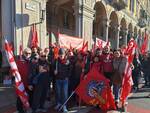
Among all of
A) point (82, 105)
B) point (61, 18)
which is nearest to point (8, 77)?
point (82, 105)

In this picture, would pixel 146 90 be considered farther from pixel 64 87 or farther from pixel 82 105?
pixel 64 87

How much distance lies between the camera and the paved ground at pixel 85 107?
30.7 ft

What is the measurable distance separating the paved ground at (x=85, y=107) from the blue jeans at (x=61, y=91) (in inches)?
14.0

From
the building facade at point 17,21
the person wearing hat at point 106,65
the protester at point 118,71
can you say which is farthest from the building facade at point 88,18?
the protester at point 118,71

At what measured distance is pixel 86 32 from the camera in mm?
21500

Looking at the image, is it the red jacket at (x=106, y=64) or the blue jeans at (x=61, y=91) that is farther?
the red jacket at (x=106, y=64)

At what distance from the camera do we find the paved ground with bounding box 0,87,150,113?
9.34m

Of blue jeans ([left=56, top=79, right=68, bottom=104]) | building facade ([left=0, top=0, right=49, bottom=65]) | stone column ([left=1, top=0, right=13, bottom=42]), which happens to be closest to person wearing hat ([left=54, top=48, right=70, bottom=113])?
blue jeans ([left=56, top=79, right=68, bottom=104])

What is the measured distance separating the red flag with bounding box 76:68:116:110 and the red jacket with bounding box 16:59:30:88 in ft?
4.66

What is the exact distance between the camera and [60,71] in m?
8.91

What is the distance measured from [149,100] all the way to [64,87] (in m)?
3.48

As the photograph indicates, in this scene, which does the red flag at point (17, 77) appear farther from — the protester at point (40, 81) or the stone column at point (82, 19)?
the stone column at point (82, 19)

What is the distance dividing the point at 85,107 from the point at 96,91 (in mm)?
788

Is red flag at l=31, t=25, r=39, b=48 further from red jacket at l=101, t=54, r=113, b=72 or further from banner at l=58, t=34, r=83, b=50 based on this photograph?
red jacket at l=101, t=54, r=113, b=72
